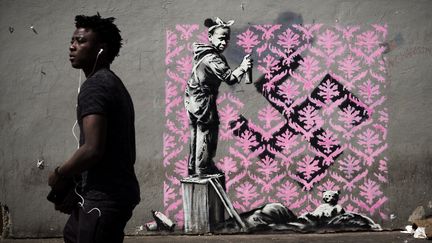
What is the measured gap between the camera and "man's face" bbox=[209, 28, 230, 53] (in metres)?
5.59

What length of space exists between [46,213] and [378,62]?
12.8 ft

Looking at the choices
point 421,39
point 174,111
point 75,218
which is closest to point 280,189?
point 174,111

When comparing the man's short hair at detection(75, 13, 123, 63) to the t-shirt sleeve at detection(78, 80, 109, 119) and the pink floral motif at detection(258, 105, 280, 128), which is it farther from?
the pink floral motif at detection(258, 105, 280, 128)

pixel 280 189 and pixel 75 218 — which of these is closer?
pixel 75 218

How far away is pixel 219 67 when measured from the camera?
5629 millimetres

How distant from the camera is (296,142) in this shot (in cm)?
559

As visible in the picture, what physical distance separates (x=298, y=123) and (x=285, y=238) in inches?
47.7

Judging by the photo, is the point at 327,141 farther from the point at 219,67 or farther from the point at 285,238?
the point at 219,67

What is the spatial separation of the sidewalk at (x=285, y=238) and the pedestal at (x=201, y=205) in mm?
119

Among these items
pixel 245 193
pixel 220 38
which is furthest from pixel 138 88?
pixel 245 193

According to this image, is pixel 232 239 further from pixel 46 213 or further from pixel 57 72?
pixel 57 72

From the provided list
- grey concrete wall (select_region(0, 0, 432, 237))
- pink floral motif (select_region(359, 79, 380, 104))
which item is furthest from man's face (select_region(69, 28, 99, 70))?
pink floral motif (select_region(359, 79, 380, 104))

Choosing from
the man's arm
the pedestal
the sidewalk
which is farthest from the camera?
the pedestal

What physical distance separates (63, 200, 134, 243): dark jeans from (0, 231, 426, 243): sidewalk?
2944 mm
